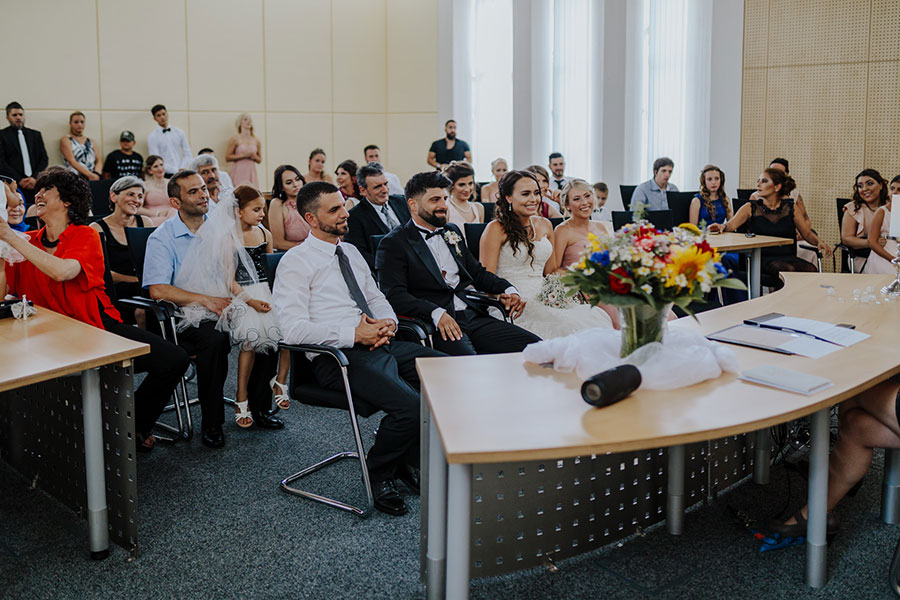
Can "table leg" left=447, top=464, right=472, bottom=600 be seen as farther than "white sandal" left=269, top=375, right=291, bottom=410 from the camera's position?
No

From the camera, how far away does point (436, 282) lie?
418 centimetres

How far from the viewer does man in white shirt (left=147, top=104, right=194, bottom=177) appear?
1074cm

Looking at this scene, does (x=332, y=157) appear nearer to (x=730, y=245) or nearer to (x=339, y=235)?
(x=730, y=245)

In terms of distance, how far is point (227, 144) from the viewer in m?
11.8

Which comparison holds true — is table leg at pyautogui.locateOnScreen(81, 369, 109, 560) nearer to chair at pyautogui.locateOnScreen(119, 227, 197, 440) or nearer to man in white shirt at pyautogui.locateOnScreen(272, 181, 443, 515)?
man in white shirt at pyautogui.locateOnScreen(272, 181, 443, 515)

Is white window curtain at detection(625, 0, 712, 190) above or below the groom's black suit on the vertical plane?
above

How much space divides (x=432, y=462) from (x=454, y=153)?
1005 cm

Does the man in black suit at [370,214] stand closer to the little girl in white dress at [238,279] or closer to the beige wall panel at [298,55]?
the little girl in white dress at [238,279]

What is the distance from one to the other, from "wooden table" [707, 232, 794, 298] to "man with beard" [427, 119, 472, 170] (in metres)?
6.03

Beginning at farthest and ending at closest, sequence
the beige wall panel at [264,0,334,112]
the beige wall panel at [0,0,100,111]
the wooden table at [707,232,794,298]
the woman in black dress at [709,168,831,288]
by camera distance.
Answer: the beige wall panel at [264,0,334,112] → the beige wall panel at [0,0,100,111] → the woman in black dress at [709,168,831,288] → the wooden table at [707,232,794,298]

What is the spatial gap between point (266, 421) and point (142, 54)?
8300 millimetres

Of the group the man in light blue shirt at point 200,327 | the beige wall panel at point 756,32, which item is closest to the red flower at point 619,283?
the man in light blue shirt at point 200,327

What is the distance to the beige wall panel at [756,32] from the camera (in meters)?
9.62

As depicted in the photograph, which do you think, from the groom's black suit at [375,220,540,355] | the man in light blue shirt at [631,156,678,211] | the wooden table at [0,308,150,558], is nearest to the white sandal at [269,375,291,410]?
the groom's black suit at [375,220,540,355]
